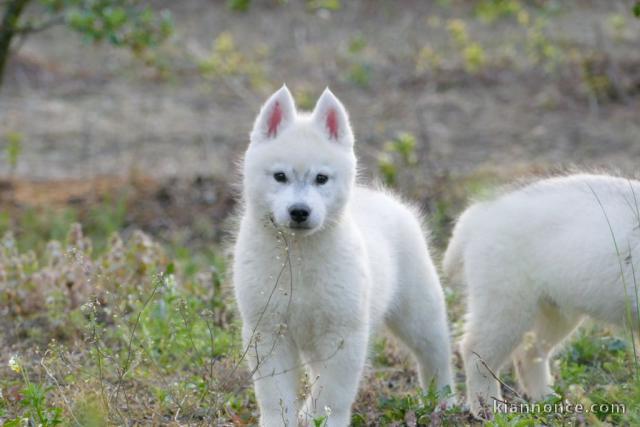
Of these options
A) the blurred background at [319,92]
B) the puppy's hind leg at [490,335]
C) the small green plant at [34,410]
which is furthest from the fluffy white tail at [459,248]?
the blurred background at [319,92]

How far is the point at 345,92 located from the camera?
13.9 m

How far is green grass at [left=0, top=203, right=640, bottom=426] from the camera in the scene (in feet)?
15.2

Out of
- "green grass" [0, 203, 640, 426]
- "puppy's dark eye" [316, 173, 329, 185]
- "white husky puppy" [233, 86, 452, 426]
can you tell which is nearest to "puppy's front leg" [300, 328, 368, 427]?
"white husky puppy" [233, 86, 452, 426]

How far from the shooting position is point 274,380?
4.77m

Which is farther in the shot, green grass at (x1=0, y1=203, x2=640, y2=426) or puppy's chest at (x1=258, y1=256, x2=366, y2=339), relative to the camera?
puppy's chest at (x1=258, y1=256, x2=366, y2=339)

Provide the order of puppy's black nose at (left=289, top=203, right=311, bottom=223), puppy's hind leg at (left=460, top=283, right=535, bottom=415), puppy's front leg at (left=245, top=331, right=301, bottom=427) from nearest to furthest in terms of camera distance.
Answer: puppy's black nose at (left=289, top=203, right=311, bottom=223) → puppy's front leg at (left=245, top=331, right=301, bottom=427) → puppy's hind leg at (left=460, top=283, right=535, bottom=415)

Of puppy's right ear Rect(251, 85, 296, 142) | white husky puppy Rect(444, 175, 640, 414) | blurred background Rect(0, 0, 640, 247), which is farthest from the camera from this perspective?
blurred background Rect(0, 0, 640, 247)

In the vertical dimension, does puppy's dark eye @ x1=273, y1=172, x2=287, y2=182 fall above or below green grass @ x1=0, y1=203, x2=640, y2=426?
above

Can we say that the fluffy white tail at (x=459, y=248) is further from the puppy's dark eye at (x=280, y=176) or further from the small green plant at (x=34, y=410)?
the small green plant at (x=34, y=410)

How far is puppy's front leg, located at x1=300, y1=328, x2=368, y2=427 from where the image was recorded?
4785 mm

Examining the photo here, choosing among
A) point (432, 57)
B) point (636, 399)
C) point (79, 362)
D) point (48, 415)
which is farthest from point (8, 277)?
point (432, 57)

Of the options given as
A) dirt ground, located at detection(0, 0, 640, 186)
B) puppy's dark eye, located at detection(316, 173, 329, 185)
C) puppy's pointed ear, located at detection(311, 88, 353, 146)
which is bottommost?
dirt ground, located at detection(0, 0, 640, 186)

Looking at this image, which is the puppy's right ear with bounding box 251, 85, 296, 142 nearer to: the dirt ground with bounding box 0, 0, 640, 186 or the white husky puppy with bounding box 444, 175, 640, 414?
the white husky puppy with bounding box 444, 175, 640, 414

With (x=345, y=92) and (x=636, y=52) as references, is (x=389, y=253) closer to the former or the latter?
(x=345, y=92)
